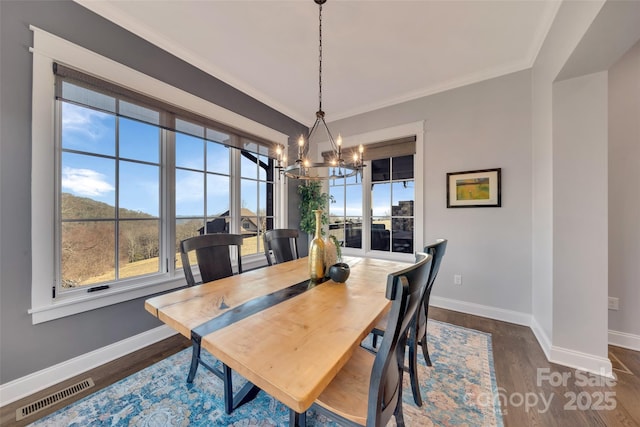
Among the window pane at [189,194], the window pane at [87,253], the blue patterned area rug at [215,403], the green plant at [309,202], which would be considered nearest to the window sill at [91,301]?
the window pane at [87,253]

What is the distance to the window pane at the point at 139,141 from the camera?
2043 millimetres

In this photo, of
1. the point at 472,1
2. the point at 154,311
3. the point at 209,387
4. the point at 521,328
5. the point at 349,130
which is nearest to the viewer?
the point at 154,311

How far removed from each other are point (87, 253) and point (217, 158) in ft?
4.90

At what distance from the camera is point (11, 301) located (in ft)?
4.83

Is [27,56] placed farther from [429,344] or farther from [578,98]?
[578,98]

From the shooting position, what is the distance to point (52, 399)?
1481 millimetres

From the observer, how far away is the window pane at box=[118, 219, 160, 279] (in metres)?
2.03

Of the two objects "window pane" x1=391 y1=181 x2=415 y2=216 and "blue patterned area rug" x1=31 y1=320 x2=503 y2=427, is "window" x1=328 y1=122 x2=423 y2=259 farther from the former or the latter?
"blue patterned area rug" x1=31 y1=320 x2=503 y2=427

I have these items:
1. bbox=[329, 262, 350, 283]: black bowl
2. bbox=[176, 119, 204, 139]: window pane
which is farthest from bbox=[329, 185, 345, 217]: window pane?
bbox=[329, 262, 350, 283]: black bowl

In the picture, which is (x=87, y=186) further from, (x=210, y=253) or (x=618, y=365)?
(x=618, y=365)

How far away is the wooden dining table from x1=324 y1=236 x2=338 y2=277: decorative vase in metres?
0.12

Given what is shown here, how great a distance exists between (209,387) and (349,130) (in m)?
3.51

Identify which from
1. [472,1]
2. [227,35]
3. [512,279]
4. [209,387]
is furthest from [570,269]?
[227,35]

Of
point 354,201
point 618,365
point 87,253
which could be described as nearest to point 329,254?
point 87,253
